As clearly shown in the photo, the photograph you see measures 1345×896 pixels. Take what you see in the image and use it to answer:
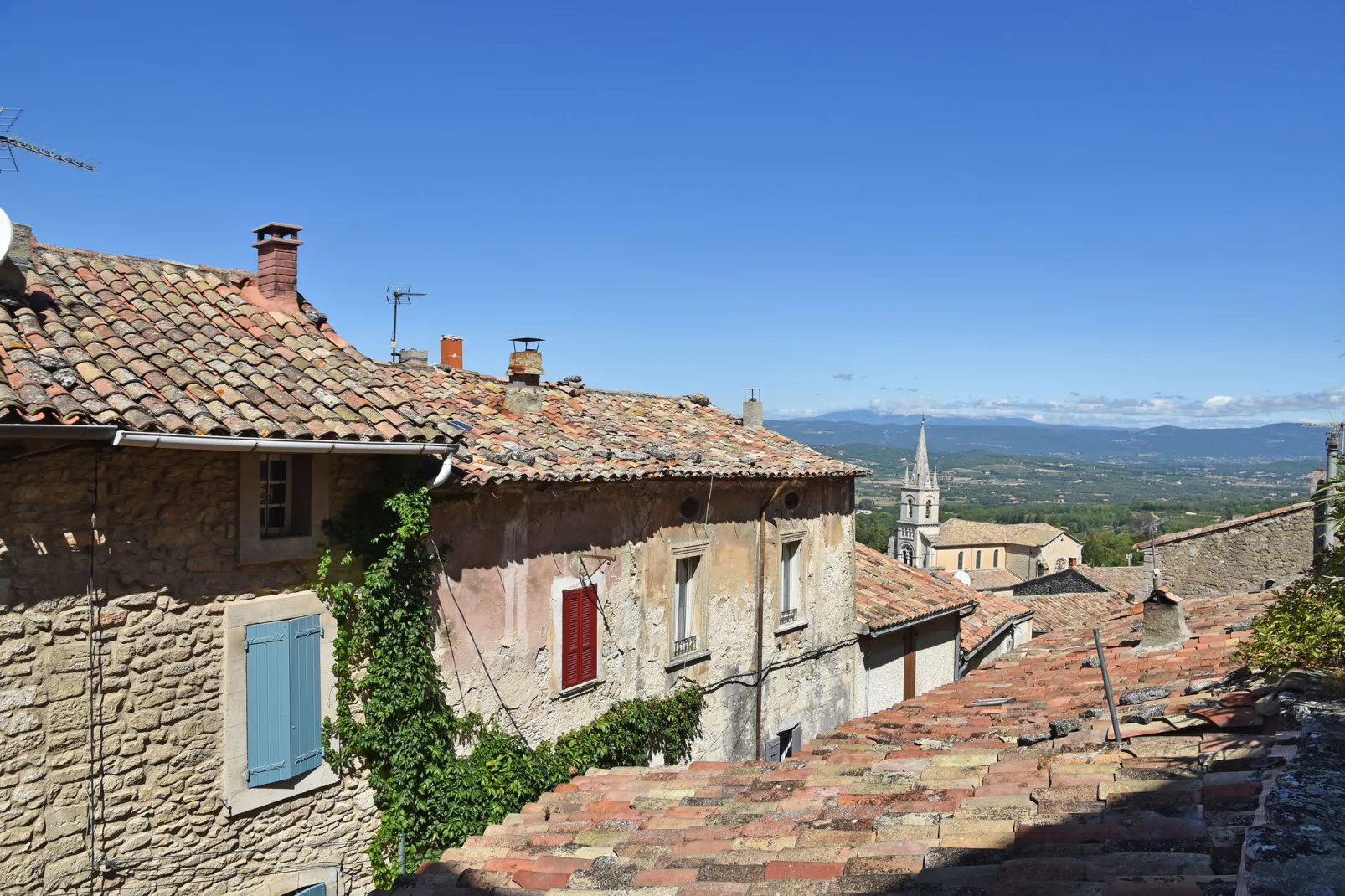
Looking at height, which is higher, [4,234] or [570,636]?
[4,234]

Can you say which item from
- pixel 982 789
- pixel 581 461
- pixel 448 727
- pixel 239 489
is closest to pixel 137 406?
pixel 239 489

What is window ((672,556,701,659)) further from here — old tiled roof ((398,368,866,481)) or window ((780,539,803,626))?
window ((780,539,803,626))

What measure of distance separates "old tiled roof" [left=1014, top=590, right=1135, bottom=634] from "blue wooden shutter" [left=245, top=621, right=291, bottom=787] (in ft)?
81.7

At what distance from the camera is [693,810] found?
8.30m

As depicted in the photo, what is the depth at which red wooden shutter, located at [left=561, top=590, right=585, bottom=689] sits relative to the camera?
11.9 meters

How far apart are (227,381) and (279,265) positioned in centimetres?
270

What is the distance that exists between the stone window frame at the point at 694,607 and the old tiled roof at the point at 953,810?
111 inches

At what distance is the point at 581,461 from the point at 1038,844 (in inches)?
303

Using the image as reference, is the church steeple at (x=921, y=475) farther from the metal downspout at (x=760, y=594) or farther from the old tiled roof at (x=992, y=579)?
the metal downspout at (x=760, y=594)

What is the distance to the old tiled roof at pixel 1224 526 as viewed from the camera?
20.5 m

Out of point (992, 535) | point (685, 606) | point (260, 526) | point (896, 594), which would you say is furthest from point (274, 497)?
point (992, 535)

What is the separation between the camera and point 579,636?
12102 millimetres

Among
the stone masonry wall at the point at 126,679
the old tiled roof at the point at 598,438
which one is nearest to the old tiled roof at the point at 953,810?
the stone masonry wall at the point at 126,679

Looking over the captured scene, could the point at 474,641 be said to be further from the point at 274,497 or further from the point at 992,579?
the point at 992,579
